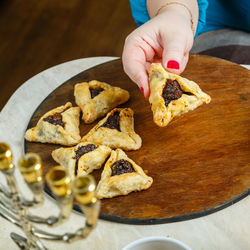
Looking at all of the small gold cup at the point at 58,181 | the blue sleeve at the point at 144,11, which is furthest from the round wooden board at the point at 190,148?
the small gold cup at the point at 58,181

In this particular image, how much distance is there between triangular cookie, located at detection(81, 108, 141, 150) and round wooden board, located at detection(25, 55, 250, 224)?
32 mm

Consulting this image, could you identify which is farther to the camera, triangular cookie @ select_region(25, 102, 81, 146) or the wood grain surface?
the wood grain surface

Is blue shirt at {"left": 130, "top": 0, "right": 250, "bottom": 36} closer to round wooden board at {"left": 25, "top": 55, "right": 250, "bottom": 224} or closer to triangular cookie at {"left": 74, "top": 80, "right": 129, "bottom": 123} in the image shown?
round wooden board at {"left": 25, "top": 55, "right": 250, "bottom": 224}

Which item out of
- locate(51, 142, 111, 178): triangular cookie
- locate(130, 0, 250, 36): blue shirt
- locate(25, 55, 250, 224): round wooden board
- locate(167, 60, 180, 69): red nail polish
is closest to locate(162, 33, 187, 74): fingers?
locate(167, 60, 180, 69): red nail polish

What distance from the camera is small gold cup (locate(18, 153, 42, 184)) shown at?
43 centimetres

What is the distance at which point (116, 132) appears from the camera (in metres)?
1.20

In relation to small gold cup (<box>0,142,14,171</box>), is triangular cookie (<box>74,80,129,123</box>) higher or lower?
lower

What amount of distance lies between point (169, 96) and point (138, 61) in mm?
193

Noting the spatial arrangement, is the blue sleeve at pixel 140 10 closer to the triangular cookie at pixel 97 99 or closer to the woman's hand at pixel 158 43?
the woman's hand at pixel 158 43

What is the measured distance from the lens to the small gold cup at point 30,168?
43cm

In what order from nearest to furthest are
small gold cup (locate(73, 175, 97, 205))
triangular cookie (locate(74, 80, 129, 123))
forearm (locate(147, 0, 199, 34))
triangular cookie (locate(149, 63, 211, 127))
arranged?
small gold cup (locate(73, 175, 97, 205)) → triangular cookie (locate(149, 63, 211, 127)) → triangular cookie (locate(74, 80, 129, 123)) → forearm (locate(147, 0, 199, 34))

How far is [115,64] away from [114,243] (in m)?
0.79

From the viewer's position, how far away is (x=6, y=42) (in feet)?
9.52

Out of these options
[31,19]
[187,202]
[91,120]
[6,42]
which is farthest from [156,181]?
[31,19]
